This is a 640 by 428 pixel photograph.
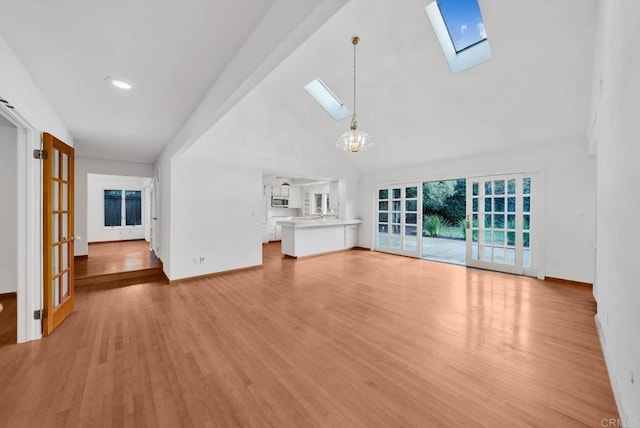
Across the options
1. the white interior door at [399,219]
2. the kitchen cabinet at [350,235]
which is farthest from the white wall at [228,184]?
the white interior door at [399,219]

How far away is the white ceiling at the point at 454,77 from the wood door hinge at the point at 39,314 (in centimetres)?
431

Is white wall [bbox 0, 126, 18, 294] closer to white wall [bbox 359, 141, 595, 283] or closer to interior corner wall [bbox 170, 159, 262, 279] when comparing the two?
interior corner wall [bbox 170, 159, 262, 279]

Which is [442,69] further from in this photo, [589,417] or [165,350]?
[165,350]

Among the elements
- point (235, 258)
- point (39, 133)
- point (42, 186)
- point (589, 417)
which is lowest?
point (589, 417)

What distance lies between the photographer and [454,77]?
11.5ft

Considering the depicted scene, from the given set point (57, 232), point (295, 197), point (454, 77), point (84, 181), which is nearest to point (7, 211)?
point (57, 232)

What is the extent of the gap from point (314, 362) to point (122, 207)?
31.6 feet

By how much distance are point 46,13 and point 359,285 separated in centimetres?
420

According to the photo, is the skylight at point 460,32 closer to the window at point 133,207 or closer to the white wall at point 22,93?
the white wall at point 22,93

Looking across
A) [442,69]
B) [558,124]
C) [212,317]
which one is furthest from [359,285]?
[558,124]

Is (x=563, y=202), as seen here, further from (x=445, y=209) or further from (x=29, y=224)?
(x=445, y=209)

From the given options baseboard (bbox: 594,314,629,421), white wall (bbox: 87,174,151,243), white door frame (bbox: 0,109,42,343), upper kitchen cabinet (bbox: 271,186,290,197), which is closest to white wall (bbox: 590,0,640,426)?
baseboard (bbox: 594,314,629,421)

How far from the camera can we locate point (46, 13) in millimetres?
1438

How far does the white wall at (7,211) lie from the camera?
345cm
